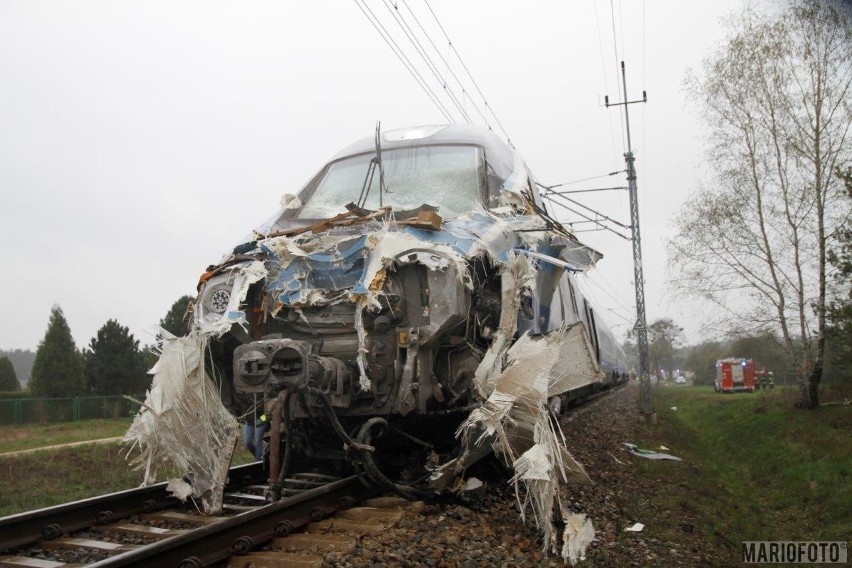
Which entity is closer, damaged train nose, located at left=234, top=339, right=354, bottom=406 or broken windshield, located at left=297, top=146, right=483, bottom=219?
damaged train nose, located at left=234, top=339, right=354, bottom=406

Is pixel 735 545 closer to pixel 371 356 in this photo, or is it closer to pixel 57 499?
pixel 371 356

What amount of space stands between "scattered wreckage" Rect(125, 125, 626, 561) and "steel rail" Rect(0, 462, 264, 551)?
0.68ft

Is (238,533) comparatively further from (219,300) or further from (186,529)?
(219,300)

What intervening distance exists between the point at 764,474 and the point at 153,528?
9.25m

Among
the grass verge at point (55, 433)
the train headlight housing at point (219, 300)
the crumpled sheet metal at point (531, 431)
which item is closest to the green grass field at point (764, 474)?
the crumpled sheet metal at point (531, 431)

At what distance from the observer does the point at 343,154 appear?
8.09 meters

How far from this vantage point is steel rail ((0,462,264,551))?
436cm

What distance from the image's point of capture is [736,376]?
38.1 metres

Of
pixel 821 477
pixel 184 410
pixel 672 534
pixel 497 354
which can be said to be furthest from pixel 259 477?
pixel 821 477

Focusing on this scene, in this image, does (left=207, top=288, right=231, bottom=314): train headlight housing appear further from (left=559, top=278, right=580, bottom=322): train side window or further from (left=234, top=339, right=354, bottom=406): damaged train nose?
(left=559, top=278, right=580, bottom=322): train side window

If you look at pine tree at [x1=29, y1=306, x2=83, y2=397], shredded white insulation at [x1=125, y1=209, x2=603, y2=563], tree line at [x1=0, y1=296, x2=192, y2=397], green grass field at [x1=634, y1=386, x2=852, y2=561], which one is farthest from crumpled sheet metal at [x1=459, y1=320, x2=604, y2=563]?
pine tree at [x1=29, y1=306, x2=83, y2=397]

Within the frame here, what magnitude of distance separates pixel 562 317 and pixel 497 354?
3745mm

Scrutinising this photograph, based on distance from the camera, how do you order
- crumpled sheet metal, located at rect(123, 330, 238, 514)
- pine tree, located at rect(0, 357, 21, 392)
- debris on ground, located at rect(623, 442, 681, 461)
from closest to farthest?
crumpled sheet metal, located at rect(123, 330, 238, 514), debris on ground, located at rect(623, 442, 681, 461), pine tree, located at rect(0, 357, 21, 392)

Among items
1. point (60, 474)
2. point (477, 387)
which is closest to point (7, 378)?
point (60, 474)
